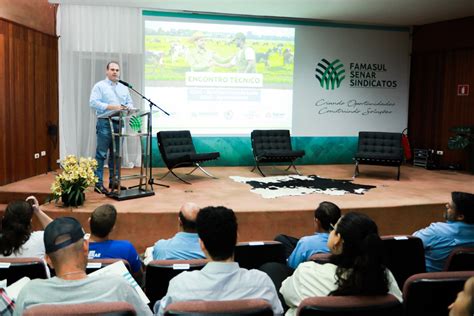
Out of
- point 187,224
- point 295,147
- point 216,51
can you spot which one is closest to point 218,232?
point 187,224

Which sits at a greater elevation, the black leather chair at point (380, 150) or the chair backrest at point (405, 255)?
the black leather chair at point (380, 150)

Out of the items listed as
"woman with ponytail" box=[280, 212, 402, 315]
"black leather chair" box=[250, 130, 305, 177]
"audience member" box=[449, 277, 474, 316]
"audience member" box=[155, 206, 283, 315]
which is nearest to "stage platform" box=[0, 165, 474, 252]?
"black leather chair" box=[250, 130, 305, 177]

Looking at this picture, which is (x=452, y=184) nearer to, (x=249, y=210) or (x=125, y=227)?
(x=249, y=210)

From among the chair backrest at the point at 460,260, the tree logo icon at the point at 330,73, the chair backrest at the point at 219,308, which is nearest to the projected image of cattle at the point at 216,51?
the tree logo icon at the point at 330,73

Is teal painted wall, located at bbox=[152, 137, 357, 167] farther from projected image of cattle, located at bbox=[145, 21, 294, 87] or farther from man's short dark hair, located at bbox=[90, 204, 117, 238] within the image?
man's short dark hair, located at bbox=[90, 204, 117, 238]

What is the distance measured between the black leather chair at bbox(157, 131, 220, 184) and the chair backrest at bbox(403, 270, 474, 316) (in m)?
→ 4.97

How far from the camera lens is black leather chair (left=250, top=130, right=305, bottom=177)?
7627mm

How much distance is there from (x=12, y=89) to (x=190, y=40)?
312 centimetres

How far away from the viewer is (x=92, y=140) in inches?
312

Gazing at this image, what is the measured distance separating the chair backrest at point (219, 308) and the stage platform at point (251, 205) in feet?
10.7

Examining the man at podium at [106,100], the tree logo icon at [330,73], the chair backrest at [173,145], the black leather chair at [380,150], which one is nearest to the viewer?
the man at podium at [106,100]

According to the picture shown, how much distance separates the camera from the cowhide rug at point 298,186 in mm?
6098

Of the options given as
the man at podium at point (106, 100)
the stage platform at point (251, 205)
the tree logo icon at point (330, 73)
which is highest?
the tree logo icon at point (330, 73)

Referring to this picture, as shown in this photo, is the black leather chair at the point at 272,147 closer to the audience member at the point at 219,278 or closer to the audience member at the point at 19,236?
the audience member at the point at 19,236
